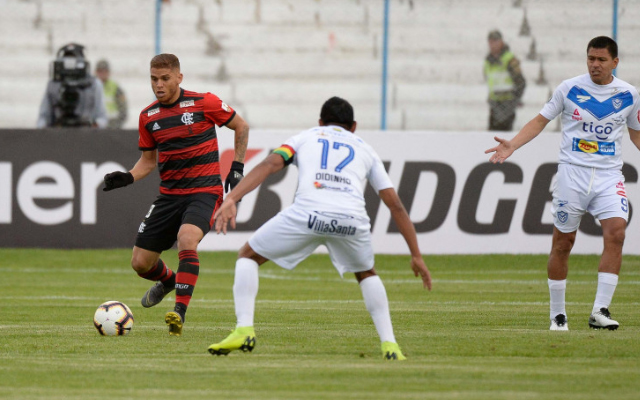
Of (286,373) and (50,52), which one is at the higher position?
(50,52)

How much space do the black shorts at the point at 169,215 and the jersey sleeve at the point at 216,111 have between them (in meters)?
0.69

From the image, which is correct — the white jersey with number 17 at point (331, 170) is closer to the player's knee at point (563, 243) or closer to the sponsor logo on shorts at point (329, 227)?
the sponsor logo on shorts at point (329, 227)

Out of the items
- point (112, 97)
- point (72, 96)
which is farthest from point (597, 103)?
point (112, 97)

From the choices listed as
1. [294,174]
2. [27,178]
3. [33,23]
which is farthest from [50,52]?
[294,174]

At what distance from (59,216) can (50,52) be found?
13.9ft

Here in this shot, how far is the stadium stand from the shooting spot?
62.8 feet

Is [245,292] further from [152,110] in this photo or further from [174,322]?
[152,110]

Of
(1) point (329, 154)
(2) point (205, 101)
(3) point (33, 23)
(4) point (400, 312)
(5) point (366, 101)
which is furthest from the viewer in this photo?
(3) point (33, 23)

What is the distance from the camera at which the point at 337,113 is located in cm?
738

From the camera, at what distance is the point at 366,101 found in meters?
19.3

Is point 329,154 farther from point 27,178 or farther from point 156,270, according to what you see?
point 27,178

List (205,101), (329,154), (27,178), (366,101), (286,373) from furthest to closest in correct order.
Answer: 1. (366,101)
2. (27,178)
3. (205,101)
4. (329,154)
5. (286,373)

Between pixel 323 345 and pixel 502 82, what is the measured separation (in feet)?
38.2

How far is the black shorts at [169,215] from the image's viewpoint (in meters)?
9.70
